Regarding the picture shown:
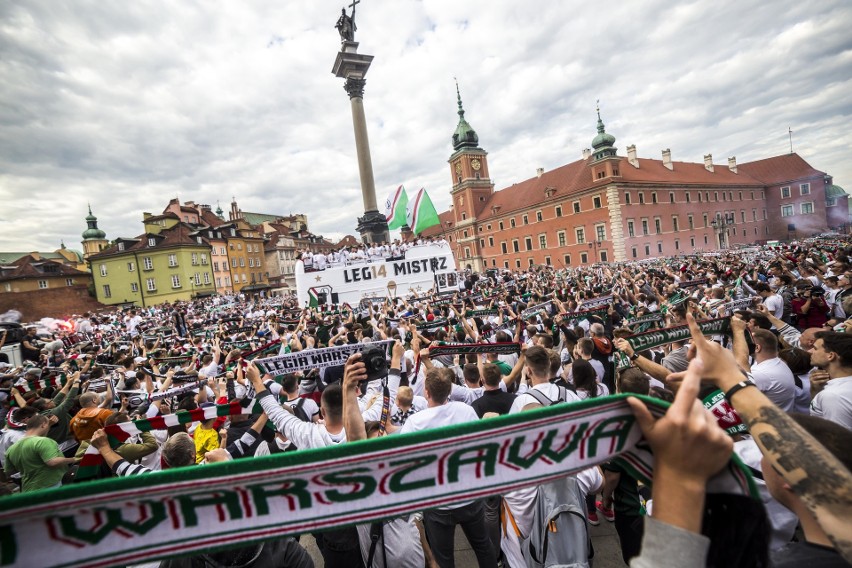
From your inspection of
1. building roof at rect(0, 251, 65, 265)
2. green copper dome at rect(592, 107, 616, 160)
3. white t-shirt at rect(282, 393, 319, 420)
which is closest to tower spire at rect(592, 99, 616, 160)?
green copper dome at rect(592, 107, 616, 160)

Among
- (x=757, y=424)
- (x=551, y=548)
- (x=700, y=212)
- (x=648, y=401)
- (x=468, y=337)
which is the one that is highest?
(x=700, y=212)

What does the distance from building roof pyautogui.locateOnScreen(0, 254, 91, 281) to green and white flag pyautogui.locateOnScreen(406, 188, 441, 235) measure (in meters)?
54.7

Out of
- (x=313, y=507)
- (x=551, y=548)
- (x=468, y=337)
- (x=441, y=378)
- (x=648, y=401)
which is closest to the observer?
(x=648, y=401)

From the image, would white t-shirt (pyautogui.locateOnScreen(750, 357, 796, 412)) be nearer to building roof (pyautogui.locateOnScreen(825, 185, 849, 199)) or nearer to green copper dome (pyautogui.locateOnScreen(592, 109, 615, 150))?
green copper dome (pyautogui.locateOnScreen(592, 109, 615, 150))

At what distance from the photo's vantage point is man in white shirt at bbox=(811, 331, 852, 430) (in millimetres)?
2771

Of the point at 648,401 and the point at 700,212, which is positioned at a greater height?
the point at 700,212

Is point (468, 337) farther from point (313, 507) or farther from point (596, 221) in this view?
point (596, 221)

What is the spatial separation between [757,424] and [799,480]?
0.17 metres

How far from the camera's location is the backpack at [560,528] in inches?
97.3

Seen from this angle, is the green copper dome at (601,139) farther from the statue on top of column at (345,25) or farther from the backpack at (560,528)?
the backpack at (560,528)

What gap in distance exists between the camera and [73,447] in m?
5.40

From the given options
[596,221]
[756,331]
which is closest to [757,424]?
[756,331]

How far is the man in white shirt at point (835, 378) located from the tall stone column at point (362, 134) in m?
22.4

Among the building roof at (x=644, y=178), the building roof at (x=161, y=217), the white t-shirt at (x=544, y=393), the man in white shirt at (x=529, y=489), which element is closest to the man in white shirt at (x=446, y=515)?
the man in white shirt at (x=529, y=489)
